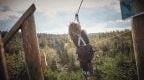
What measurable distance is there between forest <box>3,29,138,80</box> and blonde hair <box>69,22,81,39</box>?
9 centimetres

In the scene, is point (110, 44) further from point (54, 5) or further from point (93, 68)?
point (54, 5)

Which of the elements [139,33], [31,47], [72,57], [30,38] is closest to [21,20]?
[30,38]

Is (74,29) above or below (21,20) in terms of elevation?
below

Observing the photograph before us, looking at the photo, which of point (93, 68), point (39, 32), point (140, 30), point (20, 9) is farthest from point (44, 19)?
point (140, 30)

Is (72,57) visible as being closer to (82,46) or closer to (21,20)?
(82,46)

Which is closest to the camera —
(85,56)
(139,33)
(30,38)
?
(139,33)

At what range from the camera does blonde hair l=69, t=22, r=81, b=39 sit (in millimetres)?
4184

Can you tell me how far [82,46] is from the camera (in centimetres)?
419

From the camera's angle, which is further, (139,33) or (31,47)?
(31,47)

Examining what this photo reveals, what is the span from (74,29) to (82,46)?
0.33 meters

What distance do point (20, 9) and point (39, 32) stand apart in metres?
0.59

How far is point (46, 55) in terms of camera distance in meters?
4.34

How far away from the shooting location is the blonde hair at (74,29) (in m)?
4.18

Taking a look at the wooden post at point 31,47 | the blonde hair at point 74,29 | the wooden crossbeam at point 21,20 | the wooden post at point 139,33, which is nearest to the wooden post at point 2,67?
the wooden crossbeam at point 21,20
